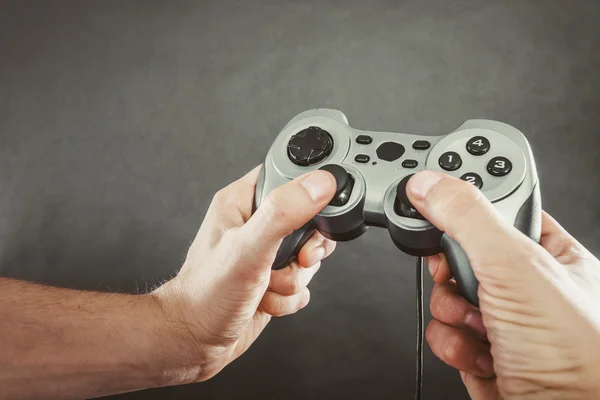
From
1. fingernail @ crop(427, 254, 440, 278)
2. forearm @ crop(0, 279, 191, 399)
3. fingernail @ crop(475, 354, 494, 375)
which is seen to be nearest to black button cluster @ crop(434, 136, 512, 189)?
fingernail @ crop(427, 254, 440, 278)

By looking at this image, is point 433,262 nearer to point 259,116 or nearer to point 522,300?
point 522,300

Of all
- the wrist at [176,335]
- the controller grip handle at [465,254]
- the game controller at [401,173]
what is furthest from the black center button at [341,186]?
the wrist at [176,335]

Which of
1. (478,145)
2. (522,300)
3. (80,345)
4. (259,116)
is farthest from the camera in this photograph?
(259,116)

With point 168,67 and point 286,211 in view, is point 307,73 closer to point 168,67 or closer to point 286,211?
point 168,67

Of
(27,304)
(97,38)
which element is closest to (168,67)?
(97,38)

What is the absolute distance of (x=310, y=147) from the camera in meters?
0.63

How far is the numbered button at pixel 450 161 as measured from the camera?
578mm

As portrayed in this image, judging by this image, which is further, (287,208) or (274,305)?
(274,305)

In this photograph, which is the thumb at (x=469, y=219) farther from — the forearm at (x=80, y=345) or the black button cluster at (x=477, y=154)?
the forearm at (x=80, y=345)

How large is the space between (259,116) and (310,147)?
661 millimetres

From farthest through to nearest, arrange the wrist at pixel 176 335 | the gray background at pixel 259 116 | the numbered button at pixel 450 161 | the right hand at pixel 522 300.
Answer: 1. the gray background at pixel 259 116
2. the wrist at pixel 176 335
3. the numbered button at pixel 450 161
4. the right hand at pixel 522 300

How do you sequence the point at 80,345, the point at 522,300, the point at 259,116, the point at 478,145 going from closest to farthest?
the point at 522,300 < the point at 478,145 < the point at 80,345 < the point at 259,116

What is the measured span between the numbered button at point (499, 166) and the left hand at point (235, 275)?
0.15 m

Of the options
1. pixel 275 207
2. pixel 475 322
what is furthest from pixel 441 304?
pixel 275 207
